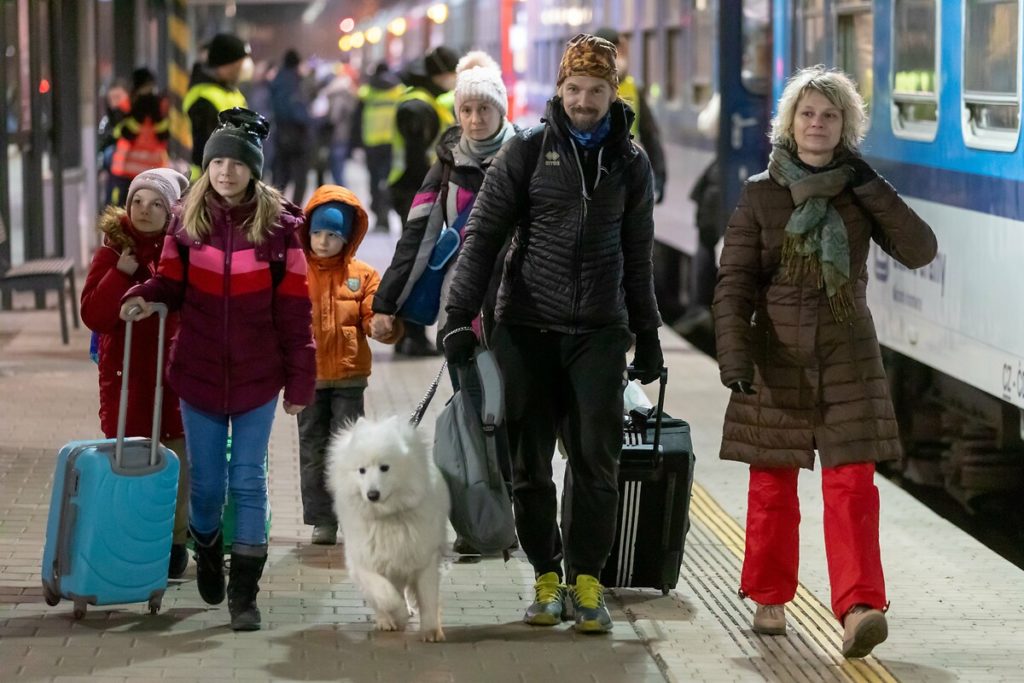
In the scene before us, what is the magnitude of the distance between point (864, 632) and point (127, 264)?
2.51m

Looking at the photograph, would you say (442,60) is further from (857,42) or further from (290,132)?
(290,132)

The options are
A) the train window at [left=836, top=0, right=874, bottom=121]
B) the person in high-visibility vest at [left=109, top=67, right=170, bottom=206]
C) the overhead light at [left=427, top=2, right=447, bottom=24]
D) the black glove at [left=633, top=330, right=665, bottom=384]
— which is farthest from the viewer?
the overhead light at [left=427, top=2, right=447, bottom=24]

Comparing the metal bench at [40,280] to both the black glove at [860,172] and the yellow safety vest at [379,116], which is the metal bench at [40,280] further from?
the yellow safety vest at [379,116]

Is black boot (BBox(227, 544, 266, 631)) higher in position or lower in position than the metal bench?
lower

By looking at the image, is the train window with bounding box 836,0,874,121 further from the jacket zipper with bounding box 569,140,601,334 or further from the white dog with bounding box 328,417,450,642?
the white dog with bounding box 328,417,450,642

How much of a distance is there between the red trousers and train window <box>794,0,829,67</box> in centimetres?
→ 594

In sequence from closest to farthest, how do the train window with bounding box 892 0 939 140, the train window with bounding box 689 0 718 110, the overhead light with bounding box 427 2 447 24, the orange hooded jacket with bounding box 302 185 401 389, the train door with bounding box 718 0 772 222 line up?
1. the orange hooded jacket with bounding box 302 185 401 389
2. the train window with bounding box 892 0 939 140
3. the train door with bounding box 718 0 772 222
4. the train window with bounding box 689 0 718 110
5. the overhead light with bounding box 427 2 447 24

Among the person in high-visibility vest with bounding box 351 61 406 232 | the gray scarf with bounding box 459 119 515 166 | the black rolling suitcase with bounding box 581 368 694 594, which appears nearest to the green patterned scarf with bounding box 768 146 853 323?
the black rolling suitcase with bounding box 581 368 694 594

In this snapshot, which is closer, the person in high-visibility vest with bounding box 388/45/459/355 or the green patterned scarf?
the green patterned scarf

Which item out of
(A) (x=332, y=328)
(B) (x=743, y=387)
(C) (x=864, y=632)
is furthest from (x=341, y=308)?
(C) (x=864, y=632)

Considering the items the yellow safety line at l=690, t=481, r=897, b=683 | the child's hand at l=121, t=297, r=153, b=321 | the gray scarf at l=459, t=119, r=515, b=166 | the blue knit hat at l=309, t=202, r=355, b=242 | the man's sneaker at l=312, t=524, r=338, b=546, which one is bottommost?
the yellow safety line at l=690, t=481, r=897, b=683

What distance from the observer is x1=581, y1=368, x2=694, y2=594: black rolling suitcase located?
640 centimetres

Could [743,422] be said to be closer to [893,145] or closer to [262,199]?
[262,199]

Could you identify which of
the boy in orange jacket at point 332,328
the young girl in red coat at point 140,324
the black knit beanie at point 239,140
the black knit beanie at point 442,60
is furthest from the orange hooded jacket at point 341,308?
the black knit beanie at point 442,60
